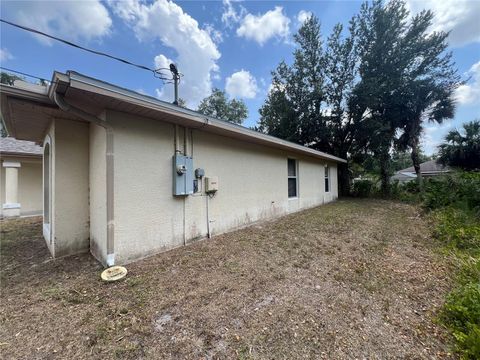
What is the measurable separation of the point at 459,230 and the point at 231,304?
217 inches

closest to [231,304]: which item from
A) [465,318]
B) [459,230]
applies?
[465,318]

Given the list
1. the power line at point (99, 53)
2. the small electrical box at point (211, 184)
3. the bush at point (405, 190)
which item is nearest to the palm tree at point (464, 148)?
the bush at point (405, 190)

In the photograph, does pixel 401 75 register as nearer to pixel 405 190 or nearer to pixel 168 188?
pixel 405 190

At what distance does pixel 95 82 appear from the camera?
275 cm

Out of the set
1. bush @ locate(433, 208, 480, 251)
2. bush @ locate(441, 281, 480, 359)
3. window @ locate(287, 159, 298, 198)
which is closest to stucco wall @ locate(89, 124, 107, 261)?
bush @ locate(441, 281, 480, 359)

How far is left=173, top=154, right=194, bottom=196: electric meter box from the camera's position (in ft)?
12.9

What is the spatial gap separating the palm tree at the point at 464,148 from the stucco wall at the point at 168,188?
13257 mm

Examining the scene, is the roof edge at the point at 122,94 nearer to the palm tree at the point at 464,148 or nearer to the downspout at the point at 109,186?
the downspout at the point at 109,186

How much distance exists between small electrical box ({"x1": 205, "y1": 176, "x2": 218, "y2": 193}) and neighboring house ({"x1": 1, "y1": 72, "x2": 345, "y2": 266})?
0.02 metres

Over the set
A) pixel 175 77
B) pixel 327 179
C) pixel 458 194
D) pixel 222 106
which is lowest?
pixel 458 194

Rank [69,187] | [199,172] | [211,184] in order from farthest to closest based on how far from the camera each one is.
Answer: [211,184]
[199,172]
[69,187]

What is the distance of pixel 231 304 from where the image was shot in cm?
234

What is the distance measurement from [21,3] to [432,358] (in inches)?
323

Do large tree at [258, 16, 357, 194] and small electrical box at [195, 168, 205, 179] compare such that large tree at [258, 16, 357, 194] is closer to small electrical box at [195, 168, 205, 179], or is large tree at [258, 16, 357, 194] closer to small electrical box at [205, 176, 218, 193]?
small electrical box at [205, 176, 218, 193]
